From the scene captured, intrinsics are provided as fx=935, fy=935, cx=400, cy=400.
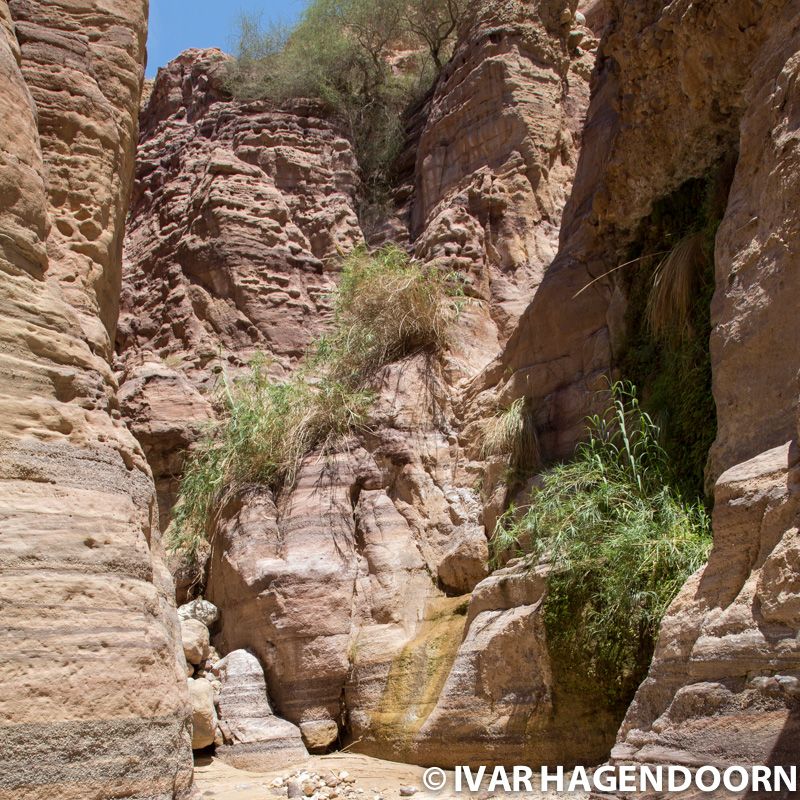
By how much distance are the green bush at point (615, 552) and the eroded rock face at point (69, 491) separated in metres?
2.47

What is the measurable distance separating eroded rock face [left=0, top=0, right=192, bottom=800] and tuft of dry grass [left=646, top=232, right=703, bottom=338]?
12.6ft

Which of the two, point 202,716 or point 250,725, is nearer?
point 202,716

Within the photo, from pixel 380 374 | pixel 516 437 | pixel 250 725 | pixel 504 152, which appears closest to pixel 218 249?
pixel 380 374

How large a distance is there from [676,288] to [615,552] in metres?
2.14

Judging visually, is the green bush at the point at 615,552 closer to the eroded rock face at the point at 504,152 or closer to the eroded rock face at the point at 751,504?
the eroded rock face at the point at 751,504

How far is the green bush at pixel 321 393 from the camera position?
9.00 meters

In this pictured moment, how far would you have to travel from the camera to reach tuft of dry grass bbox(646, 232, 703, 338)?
665 cm

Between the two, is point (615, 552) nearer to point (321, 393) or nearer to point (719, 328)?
point (719, 328)

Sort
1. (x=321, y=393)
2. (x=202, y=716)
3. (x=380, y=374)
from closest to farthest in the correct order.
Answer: (x=202, y=716) → (x=321, y=393) → (x=380, y=374)

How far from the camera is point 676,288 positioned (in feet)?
22.0

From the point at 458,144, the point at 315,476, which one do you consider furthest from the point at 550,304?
the point at 458,144

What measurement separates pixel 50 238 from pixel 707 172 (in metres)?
4.62

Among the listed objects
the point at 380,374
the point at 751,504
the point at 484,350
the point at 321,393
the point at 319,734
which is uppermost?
the point at 484,350

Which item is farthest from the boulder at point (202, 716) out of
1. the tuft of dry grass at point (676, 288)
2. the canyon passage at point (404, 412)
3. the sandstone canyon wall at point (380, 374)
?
the tuft of dry grass at point (676, 288)
